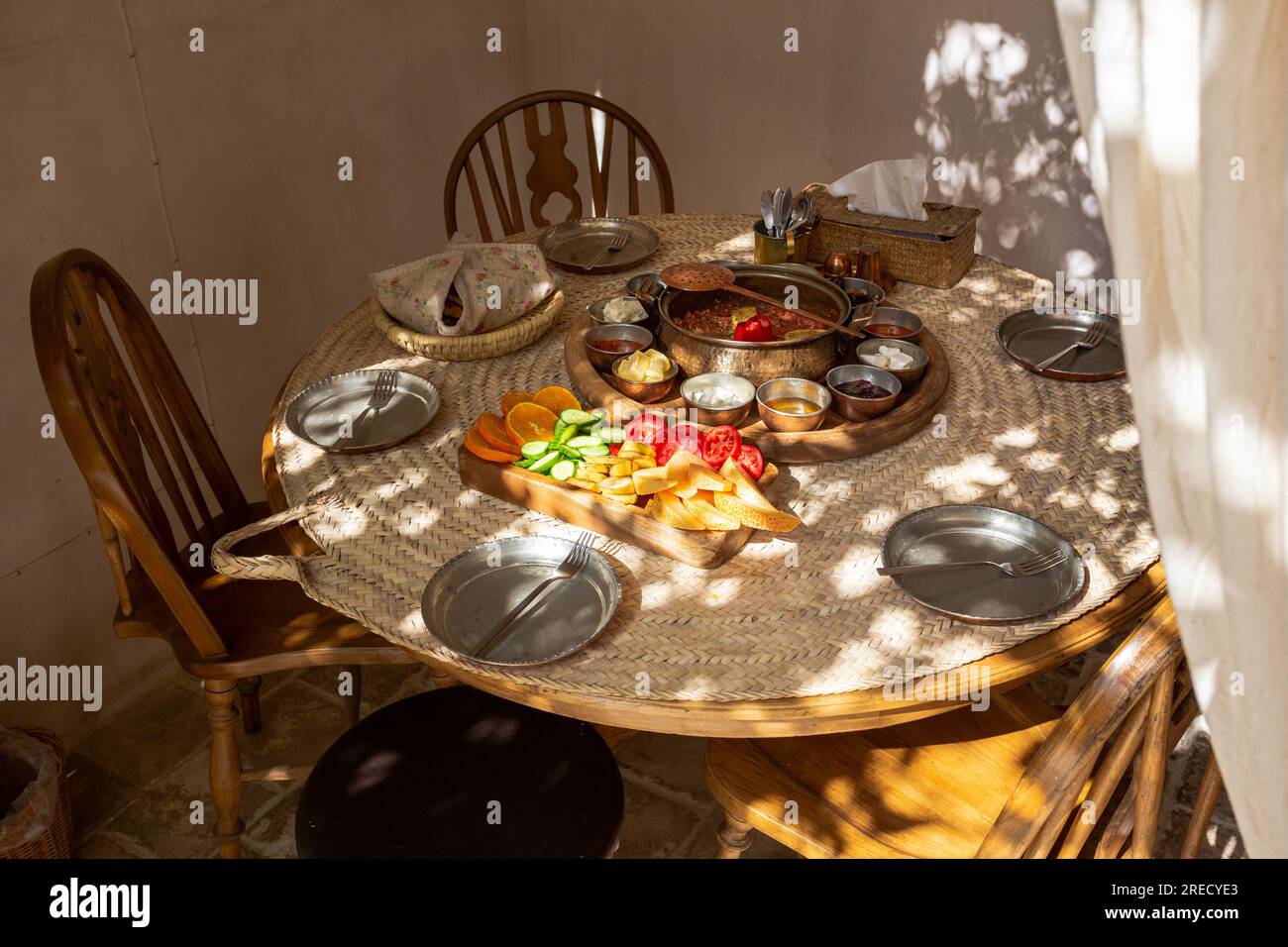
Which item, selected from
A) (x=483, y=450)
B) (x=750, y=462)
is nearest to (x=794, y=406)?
(x=750, y=462)

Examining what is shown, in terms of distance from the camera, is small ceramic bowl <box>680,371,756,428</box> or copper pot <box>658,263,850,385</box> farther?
copper pot <box>658,263,850,385</box>

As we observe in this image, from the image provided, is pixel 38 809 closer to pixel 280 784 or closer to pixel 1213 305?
pixel 280 784

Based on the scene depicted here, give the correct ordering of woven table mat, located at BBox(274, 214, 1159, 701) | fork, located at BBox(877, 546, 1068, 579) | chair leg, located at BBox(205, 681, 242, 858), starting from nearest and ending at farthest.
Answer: woven table mat, located at BBox(274, 214, 1159, 701)
fork, located at BBox(877, 546, 1068, 579)
chair leg, located at BBox(205, 681, 242, 858)

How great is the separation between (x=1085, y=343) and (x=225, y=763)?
2.01m

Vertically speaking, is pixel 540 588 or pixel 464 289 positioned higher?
pixel 464 289

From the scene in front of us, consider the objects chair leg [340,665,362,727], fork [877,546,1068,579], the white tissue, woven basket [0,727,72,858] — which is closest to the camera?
fork [877,546,1068,579]

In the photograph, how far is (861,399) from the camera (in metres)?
2.01

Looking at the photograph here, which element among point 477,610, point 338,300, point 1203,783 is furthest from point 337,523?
point 338,300

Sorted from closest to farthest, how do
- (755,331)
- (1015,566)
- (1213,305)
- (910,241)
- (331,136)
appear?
(1213,305) → (1015,566) → (755,331) → (910,241) → (331,136)

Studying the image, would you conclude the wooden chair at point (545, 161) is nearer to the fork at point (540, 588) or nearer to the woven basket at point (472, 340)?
the woven basket at point (472, 340)

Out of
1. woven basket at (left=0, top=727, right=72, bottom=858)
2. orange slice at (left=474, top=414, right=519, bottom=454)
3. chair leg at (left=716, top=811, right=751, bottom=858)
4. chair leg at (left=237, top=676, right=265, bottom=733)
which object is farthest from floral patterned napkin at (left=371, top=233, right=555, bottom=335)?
woven basket at (left=0, top=727, right=72, bottom=858)

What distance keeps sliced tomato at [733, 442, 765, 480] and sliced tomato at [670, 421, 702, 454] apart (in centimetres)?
7

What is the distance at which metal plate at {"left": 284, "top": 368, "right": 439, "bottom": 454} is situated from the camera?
209 centimetres

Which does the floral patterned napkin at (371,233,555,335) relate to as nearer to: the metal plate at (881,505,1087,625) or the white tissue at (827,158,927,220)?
the white tissue at (827,158,927,220)
